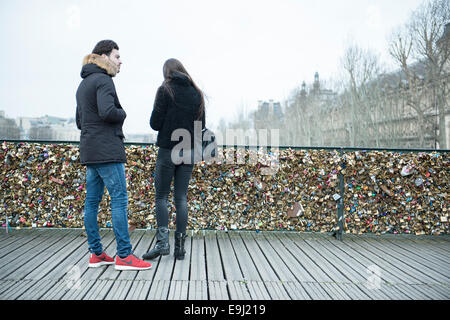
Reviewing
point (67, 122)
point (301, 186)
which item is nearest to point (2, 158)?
point (301, 186)

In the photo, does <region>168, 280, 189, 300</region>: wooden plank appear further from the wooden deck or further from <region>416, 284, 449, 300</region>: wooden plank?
<region>416, 284, 449, 300</region>: wooden plank

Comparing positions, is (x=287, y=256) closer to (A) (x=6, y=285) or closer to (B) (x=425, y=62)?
(A) (x=6, y=285)

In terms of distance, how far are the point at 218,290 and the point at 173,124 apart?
146 centimetres

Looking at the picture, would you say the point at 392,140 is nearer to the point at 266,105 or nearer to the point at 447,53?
the point at 447,53

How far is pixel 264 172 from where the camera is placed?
13.3 ft

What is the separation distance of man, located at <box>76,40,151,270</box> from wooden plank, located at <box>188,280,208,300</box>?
500mm

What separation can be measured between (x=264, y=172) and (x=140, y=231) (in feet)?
5.90

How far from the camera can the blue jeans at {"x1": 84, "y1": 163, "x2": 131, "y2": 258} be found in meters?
2.69

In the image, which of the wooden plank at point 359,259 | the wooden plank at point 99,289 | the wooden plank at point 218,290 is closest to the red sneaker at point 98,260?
the wooden plank at point 99,289

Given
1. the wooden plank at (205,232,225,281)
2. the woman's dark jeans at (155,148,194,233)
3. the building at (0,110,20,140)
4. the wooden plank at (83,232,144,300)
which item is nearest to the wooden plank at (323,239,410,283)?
the wooden plank at (205,232,225,281)

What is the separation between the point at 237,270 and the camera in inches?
113

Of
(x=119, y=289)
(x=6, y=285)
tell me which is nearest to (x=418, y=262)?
(x=119, y=289)

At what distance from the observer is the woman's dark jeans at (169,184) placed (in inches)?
115

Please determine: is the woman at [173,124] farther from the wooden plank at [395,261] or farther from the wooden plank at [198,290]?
the wooden plank at [395,261]
